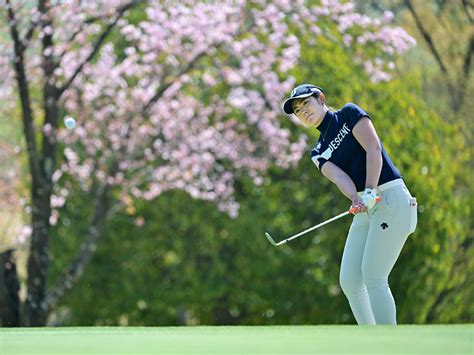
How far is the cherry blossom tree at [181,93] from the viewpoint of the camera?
42.1ft

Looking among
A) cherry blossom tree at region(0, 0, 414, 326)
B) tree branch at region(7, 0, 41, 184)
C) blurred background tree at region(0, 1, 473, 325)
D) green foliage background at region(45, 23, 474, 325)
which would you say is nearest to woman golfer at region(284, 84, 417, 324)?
tree branch at region(7, 0, 41, 184)

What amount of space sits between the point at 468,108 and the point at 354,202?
519 inches

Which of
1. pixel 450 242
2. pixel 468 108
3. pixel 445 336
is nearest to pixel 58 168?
pixel 450 242

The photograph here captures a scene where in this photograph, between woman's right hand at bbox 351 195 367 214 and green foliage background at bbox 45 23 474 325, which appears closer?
woman's right hand at bbox 351 195 367 214

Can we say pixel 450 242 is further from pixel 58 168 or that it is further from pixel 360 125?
pixel 360 125

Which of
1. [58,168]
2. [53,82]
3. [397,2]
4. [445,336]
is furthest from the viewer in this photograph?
[397,2]

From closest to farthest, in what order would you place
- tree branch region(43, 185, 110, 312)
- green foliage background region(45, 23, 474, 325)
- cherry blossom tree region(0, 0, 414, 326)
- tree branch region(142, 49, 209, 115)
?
tree branch region(43, 185, 110, 312) < tree branch region(142, 49, 209, 115) < cherry blossom tree region(0, 0, 414, 326) < green foliage background region(45, 23, 474, 325)

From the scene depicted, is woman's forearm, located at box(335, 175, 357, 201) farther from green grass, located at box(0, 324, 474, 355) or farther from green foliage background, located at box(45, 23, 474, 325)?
green foliage background, located at box(45, 23, 474, 325)

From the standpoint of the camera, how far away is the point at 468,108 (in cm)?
1881

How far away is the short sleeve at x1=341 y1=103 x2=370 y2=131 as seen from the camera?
20.5 ft

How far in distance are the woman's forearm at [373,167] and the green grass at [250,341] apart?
2.59ft

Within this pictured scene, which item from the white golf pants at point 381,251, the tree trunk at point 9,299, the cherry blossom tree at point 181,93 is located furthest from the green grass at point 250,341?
the cherry blossom tree at point 181,93

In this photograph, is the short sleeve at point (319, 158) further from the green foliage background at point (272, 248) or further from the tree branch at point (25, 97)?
the green foliage background at point (272, 248)

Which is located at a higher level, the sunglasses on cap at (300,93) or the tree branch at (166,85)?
the sunglasses on cap at (300,93)
